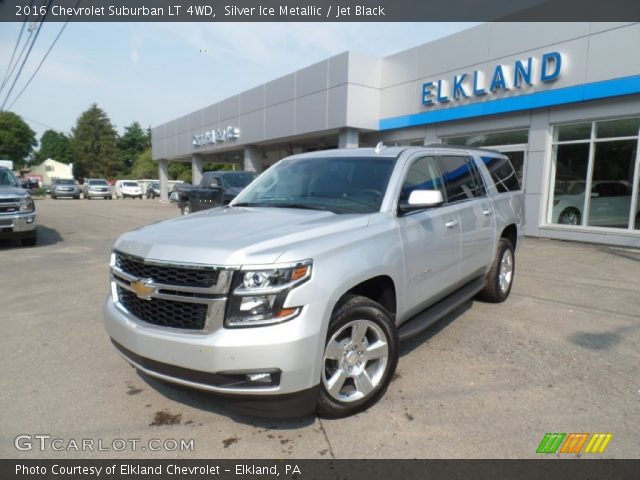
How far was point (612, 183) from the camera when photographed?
11.3m

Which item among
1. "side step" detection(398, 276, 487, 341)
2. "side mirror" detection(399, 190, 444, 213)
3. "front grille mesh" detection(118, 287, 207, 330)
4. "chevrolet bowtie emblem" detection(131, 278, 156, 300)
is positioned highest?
Result: "side mirror" detection(399, 190, 444, 213)

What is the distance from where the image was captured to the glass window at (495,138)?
42.5 ft

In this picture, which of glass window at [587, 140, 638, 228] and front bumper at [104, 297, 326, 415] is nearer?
front bumper at [104, 297, 326, 415]

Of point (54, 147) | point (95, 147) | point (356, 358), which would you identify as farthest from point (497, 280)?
point (54, 147)

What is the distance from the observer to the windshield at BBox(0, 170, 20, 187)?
10469 millimetres

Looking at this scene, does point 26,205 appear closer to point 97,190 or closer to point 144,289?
point 144,289

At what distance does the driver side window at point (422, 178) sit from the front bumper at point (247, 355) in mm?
1592

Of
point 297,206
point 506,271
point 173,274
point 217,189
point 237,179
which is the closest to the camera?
point 173,274

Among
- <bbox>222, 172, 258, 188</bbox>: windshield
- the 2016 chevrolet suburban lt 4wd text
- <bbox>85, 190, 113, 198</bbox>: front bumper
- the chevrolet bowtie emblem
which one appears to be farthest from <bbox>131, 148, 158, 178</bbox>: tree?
the chevrolet bowtie emblem

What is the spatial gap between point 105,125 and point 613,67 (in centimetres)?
9536

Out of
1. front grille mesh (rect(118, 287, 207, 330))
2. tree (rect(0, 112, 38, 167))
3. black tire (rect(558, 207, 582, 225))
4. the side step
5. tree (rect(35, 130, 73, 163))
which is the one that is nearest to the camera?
front grille mesh (rect(118, 287, 207, 330))

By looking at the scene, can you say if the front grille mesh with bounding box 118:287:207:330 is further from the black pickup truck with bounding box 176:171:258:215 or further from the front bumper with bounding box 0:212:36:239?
the black pickup truck with bounding box 176:171:258:215

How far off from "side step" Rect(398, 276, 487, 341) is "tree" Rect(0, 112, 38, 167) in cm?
10577

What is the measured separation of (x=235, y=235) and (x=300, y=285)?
1.94 ft
